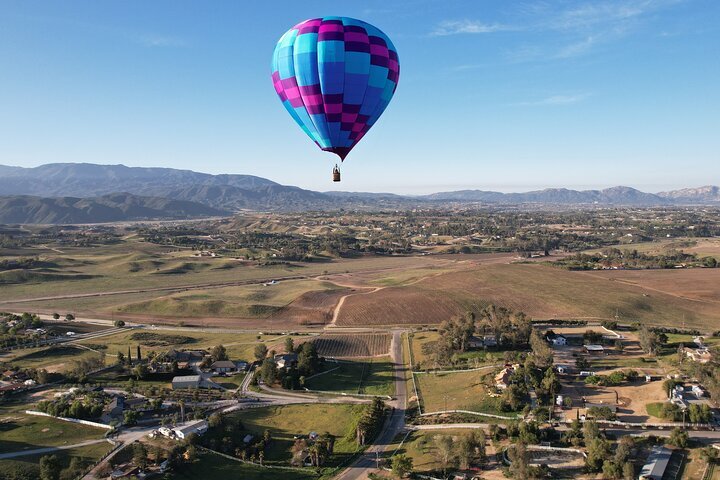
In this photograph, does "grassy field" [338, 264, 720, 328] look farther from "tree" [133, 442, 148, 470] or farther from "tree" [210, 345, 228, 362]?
"tree" [133, 442, 148, 470]

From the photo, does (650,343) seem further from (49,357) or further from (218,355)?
(49,357)

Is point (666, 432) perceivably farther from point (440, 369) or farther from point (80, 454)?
point (80, 454)

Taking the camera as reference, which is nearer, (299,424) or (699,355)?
(299,424)

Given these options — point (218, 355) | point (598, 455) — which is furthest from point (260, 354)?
point (598, 455)

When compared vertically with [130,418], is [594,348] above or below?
above

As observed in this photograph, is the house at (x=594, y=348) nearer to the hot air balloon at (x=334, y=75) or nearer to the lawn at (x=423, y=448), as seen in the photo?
the lawn at (x=423, y=448)

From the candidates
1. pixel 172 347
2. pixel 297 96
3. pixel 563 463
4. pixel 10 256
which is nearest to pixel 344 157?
pixel 297 96

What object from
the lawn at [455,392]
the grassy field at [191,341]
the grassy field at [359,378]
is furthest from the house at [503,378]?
the grassy field at [191,341]
